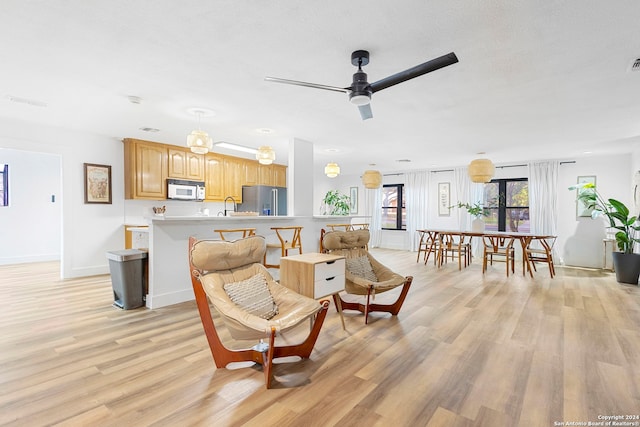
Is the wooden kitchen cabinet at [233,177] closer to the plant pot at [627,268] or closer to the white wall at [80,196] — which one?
the white wall at [80,196]

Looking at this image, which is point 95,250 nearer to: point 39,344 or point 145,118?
point 145,118

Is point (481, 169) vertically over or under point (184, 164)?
under

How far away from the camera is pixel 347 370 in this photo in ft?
7.64

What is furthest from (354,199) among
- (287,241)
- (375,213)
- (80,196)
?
(80,196)

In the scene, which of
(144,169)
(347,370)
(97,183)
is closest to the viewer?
(347,370)

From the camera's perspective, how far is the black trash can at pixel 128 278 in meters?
3.65

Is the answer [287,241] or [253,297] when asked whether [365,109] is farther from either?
[287,241]

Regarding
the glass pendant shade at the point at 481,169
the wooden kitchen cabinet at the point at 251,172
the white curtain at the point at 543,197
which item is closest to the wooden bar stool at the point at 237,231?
the wooden kitchen cabinet at the point at 251,172

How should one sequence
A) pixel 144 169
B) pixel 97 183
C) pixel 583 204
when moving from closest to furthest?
pixel 97 183
pixel 144 169
pixel 583 204

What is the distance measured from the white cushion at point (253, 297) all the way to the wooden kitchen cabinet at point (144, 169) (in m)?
4.23

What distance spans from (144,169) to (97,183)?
792mm

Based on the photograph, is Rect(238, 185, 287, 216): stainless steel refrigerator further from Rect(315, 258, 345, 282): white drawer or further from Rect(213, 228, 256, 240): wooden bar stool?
Rect(315, 258, 345, 282): white drawer

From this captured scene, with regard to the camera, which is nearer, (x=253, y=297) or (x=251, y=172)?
(x=253, y=297)

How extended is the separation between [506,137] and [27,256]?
33.0 ft
